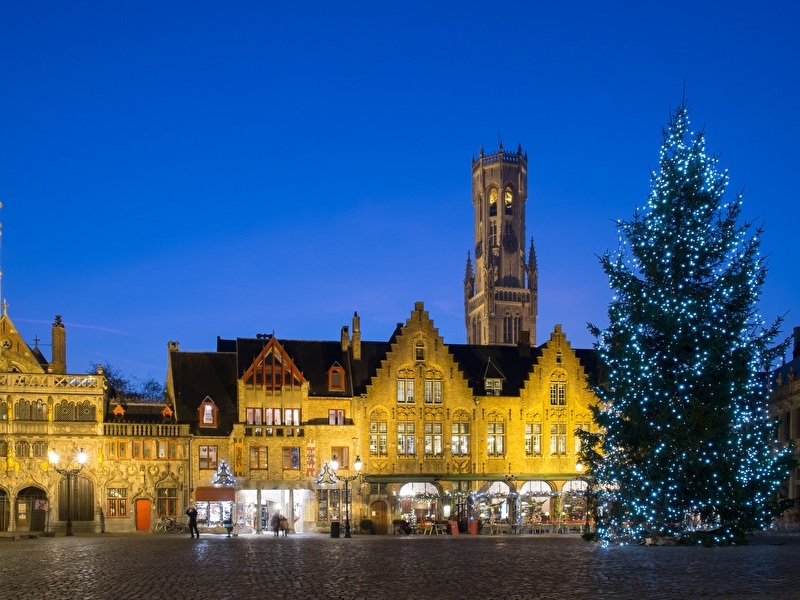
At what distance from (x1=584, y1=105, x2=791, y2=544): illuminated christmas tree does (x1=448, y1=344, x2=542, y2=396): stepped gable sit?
103 feet

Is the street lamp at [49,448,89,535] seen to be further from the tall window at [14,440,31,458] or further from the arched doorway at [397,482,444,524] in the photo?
the arched doorway at [397,482,444,524]

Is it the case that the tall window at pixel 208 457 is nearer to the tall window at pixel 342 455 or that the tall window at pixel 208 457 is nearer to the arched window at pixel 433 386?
the tall window at pixel 342 455

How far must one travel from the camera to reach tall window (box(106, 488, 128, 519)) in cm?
6594

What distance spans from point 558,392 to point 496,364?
433 centimetres

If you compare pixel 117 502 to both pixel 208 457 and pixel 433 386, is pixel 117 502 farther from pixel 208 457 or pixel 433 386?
pixel 433 386

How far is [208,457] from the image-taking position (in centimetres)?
6788

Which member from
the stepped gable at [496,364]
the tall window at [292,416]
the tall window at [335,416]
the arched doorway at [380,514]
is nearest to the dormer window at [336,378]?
the tall window at [335,416]

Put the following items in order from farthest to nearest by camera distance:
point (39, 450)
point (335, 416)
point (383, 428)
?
point (383, 428), point (335, 416), point (39, 450)

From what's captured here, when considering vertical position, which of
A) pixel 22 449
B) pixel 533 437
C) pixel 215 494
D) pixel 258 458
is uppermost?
pixel 533 437

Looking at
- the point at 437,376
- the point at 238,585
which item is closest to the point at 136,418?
the point at 437,376

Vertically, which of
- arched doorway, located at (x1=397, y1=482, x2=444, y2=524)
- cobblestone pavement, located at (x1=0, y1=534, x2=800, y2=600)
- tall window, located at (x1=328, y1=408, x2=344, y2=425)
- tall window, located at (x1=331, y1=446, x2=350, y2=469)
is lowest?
arched doorway, located at (x1=397, y1=482, x2=444, y2=524)

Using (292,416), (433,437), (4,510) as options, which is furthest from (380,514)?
(4,510)

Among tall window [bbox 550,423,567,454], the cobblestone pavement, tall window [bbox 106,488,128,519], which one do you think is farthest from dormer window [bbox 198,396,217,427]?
the cobblestone pavement

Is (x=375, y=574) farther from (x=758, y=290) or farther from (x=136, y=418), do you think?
(x=136, y=418)
